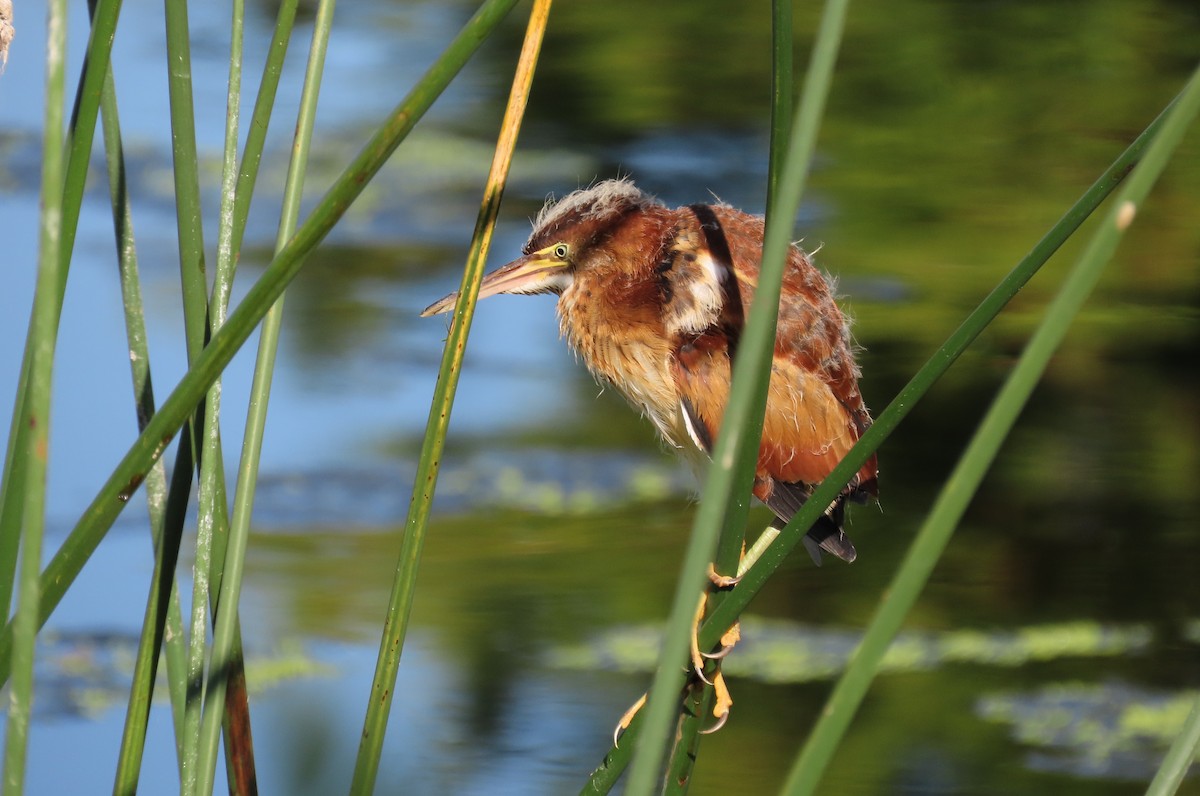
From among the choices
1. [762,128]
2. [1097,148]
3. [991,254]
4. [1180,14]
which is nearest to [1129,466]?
[991,254]

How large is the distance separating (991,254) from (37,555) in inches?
153

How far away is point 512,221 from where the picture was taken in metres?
4.50

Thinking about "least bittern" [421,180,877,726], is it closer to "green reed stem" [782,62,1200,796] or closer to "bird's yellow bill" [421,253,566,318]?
"bird's yellow bill" [421,253,566,318]

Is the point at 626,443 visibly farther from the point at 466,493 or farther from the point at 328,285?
the point at 328,285

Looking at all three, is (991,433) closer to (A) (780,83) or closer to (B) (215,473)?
(A) (780,83)

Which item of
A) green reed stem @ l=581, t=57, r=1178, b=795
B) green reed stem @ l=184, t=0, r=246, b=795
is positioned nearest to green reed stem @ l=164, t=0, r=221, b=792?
green reed stem @ l=184, t=0, r=246, b=795

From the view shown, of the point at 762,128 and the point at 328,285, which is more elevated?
the point at 762,128

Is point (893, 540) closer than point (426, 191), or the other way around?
point (893, 540)

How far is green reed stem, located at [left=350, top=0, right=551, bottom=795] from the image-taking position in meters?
Answer: 1.00

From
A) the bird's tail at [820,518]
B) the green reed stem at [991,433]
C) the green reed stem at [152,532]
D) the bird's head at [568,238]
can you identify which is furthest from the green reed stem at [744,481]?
the bird's head at [568,238]

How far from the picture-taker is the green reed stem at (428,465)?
1.00 meters

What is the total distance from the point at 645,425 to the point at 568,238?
6.80 feet

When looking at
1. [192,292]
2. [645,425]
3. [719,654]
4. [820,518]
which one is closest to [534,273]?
[820,518]

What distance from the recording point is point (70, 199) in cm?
84
